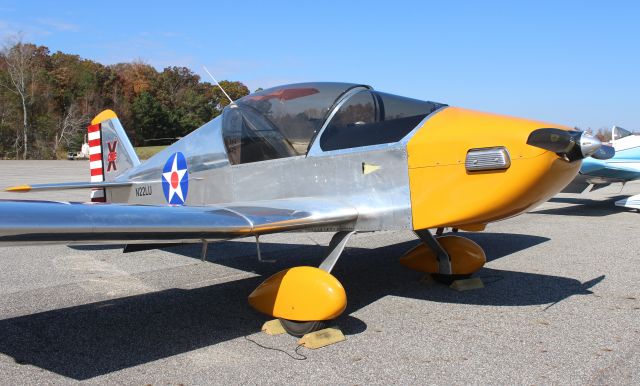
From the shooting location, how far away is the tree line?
43.6 meters

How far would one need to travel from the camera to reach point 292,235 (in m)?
9.04

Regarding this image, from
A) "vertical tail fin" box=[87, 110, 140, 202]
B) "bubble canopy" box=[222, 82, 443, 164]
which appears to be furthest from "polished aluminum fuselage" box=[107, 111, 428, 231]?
"vertical tail fin" box=[87, 110, 140, 202]

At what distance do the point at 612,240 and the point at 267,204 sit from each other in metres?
6.17

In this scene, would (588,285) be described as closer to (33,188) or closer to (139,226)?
(139,226)

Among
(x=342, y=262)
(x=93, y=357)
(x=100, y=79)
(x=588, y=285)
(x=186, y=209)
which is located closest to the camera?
(x=93, y=357)

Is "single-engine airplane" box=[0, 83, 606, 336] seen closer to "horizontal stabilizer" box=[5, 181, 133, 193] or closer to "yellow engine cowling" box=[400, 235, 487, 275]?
"yellow engine cowling" box=[400, 235, 487, 275]

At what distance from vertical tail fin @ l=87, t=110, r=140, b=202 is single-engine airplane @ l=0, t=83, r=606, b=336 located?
6.92 feet

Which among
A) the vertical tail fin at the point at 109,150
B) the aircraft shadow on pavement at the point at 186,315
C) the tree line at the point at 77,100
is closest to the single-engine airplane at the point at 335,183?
the aircraft shadow on pavement at the point at 186,315

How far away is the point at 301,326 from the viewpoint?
3986 mm

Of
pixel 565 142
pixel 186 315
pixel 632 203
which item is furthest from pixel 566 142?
pixel 632 203

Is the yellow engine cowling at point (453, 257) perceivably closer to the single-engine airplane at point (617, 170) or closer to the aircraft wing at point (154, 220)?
the aircraft wing at point (154, 220)

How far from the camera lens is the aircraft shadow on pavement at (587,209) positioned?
39.2 feet

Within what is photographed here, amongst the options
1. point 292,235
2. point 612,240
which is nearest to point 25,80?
point 292,235

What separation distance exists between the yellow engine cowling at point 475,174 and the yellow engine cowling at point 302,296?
847 mm
